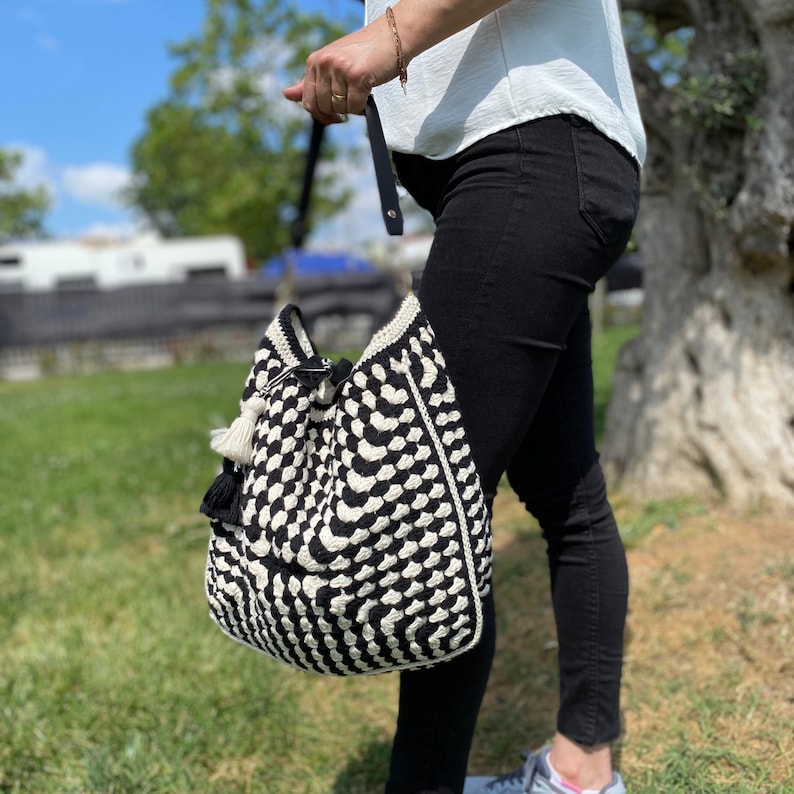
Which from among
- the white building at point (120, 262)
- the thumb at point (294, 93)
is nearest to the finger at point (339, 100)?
the thumb at point (294, 93)

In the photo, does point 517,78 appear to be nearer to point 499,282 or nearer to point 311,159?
point 499,282

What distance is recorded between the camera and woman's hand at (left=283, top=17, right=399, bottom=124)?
3.84ft

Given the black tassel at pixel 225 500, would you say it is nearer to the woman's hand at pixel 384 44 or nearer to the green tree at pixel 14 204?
the woman's hand at pixel 384 44

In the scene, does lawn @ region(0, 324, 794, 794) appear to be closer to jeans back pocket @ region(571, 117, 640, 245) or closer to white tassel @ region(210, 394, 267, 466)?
white tassel @ region(210, 394, 267, 466)

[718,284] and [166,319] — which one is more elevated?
[718,284]

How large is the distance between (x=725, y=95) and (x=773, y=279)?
2.08 ft

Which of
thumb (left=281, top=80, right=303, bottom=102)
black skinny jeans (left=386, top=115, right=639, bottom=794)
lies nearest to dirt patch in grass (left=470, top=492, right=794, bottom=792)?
black skinny jeans (left=386, top=115, right=639, bottom=794)

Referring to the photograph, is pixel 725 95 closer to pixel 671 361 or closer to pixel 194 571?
pixel 671 361

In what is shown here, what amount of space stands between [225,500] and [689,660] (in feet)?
4.82

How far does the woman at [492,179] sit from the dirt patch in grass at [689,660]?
2.29 feet

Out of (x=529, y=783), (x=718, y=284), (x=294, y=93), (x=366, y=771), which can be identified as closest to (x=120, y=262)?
(x=718, y=284)

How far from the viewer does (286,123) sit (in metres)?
20.2

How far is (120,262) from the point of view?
25.0 meters

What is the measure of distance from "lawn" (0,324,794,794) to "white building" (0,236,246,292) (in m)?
22.3
